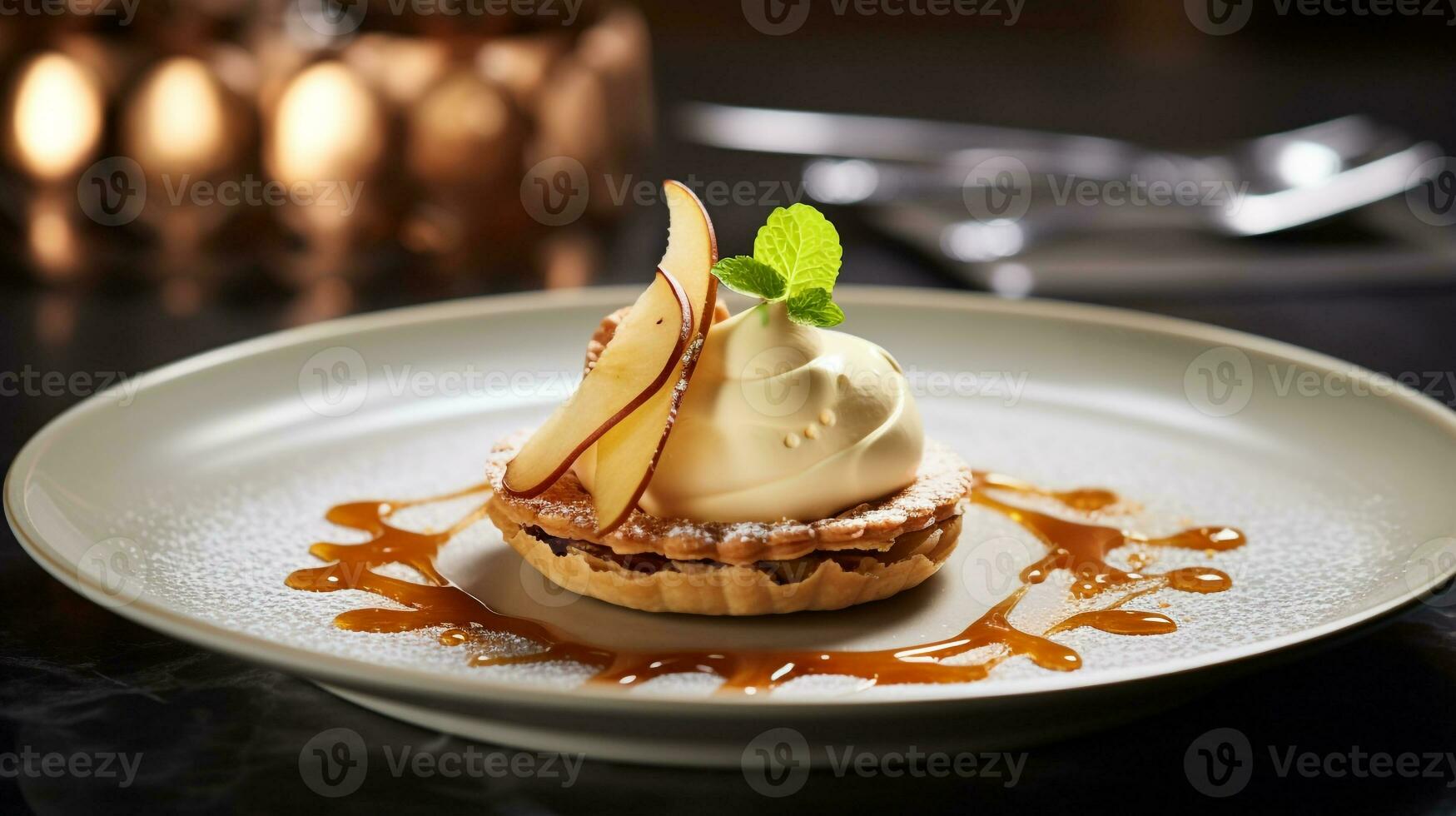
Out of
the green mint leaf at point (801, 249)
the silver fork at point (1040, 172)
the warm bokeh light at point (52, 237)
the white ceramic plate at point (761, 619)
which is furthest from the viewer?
the silver fork at point (1040, 172)

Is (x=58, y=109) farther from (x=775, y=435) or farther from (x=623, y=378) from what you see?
(x=775, y=435)

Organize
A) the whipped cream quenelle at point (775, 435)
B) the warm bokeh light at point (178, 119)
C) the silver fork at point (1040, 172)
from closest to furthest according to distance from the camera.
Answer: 1. the whipped cream quenelle at point (775, 435)
2. the warm bokeh light at point (178, 119)
3. the silver fork at point (1040, 172)

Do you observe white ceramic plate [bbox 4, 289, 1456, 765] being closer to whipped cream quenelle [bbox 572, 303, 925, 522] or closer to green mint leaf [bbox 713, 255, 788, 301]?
whipped cream quenelle [bbox 572, 303, 925, 522]

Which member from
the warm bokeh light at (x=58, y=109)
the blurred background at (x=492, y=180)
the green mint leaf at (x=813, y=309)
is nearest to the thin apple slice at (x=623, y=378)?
the green mint leaf at (x=813, y=309)

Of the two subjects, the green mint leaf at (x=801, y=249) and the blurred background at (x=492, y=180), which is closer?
the green mint leaf at (x=801, y=249)

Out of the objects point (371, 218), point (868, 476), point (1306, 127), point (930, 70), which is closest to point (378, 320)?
point (371, 218)

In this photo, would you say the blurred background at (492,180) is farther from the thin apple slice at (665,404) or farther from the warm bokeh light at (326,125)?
the thin apple slice at (665,404)

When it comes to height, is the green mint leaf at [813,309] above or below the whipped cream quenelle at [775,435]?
above
